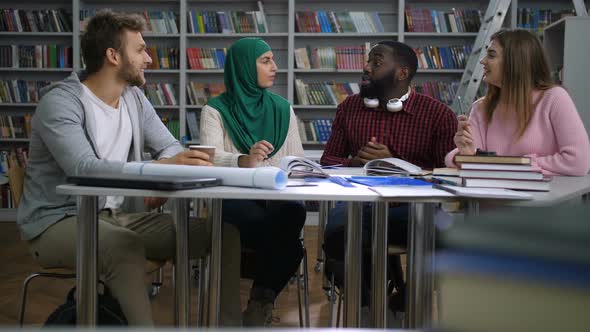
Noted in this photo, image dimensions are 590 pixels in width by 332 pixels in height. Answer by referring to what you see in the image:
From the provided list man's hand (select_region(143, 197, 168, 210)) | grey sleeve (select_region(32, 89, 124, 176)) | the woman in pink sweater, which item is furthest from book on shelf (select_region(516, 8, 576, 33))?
grey sleeve (select_region(32, 89, 124, 176))

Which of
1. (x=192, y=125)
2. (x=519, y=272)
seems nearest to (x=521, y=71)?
(x=519, y=272)

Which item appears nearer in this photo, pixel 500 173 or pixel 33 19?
pixel 500 173

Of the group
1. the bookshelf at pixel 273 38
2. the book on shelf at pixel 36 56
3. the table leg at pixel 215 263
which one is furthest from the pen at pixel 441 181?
the book on shelf at pixel 36 56

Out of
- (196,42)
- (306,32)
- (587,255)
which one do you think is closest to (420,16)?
(306,32)

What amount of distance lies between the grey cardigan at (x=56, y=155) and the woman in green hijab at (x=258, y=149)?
1.63 ft

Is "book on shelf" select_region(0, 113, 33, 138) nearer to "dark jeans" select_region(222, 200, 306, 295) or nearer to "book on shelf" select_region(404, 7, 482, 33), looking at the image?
"book on shelf" select_region(404, 7, 482, 33)

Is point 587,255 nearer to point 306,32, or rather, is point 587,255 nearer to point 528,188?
point 528,188

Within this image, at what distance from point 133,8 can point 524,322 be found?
580 centimetres

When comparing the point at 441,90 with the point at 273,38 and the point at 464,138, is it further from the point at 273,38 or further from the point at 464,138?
the point at 464,138

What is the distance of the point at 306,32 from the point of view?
540 cm

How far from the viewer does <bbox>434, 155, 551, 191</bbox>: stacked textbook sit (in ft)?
4.64

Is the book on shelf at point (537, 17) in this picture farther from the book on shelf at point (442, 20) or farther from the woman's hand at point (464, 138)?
the woman's hand at point (464, 138)

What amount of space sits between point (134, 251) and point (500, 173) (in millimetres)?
975

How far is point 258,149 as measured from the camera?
1823 mm
